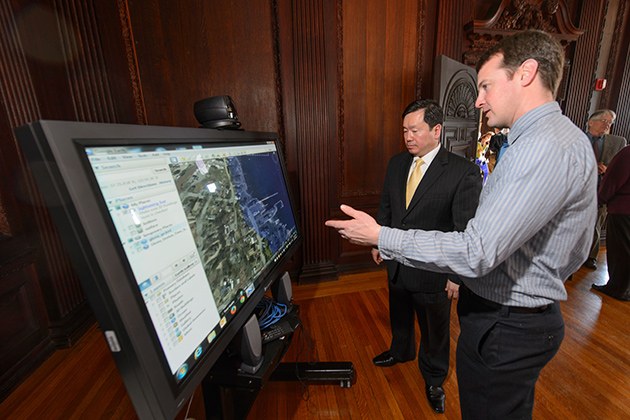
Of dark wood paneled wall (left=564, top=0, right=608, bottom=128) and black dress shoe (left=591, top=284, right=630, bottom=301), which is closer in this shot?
black dress shoe (left=591, top=284, right=630, bottom=301)

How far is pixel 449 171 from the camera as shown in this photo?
1.50 meters

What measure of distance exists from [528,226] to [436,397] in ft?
4.38

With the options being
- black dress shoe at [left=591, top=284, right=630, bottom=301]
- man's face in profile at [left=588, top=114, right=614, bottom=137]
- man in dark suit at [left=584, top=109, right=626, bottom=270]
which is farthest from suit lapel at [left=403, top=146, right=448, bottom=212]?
man's face in profile at [left=588, top=114, right=614, bottom=137]

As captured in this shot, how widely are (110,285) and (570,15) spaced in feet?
17.6

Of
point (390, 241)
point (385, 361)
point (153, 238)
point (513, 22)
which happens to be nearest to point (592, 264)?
point (513, 22)

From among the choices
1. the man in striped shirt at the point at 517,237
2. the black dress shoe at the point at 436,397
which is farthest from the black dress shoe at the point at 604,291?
the man in striped shirt at the point at 517,237

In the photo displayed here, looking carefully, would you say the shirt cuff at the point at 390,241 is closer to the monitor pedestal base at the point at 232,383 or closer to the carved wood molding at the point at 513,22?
the monitor pedestal base at the point at 232,383

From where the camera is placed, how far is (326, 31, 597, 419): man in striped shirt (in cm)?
75

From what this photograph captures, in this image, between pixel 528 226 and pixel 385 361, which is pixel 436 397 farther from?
pixel 528 226

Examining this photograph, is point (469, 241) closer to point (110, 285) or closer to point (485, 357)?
point (485, 357)

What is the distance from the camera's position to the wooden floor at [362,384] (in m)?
1.55

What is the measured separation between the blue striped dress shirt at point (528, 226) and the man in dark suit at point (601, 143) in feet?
10.8

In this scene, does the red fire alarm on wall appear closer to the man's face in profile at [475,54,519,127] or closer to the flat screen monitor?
the man's face in profile at [475,54,519,127]

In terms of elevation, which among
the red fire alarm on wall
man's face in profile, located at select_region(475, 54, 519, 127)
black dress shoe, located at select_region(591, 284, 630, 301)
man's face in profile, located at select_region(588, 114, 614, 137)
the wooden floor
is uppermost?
the red fire alarm on wall
